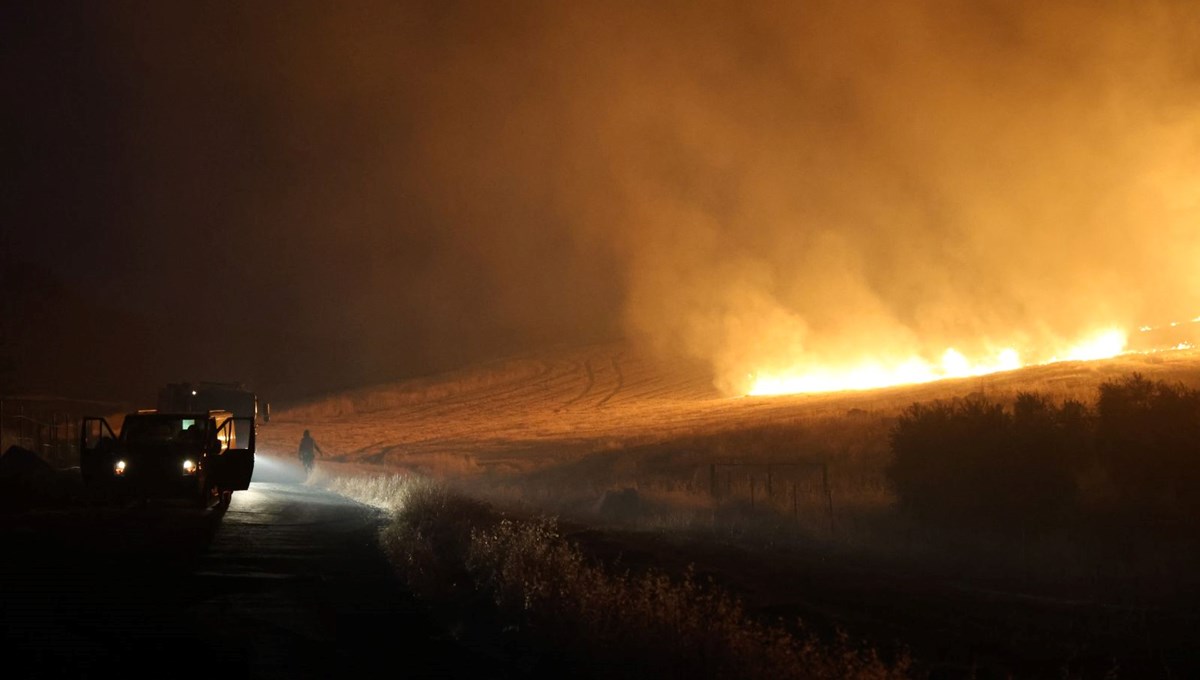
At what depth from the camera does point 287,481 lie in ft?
168

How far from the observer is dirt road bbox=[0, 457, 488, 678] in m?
10.0

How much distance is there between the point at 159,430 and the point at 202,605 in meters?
15.3

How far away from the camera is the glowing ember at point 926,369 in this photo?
241 feet

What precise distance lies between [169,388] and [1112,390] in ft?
110

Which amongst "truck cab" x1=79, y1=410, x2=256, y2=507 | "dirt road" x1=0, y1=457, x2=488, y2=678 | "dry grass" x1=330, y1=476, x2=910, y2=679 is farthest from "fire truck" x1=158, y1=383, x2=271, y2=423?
"dry grass" x1=330, y1=476, x2=910, y2=679

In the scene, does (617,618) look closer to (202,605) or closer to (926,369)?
(202,605)

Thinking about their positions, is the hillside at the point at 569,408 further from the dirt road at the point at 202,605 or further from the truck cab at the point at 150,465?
the dirt road at the point at 202,605

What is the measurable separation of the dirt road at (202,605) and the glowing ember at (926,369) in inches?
2216

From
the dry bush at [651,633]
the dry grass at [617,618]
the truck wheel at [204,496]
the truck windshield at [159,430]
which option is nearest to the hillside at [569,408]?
the truck wheel at [204,496]

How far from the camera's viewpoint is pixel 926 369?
77.7m

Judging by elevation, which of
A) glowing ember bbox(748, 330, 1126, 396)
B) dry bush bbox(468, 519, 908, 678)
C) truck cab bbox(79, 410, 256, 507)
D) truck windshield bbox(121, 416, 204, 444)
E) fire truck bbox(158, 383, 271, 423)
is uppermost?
glowing ember bbox(748, 330, 1126, 396)

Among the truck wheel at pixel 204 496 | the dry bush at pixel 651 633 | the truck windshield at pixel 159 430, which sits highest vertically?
the truck windshield at pixel 159 430

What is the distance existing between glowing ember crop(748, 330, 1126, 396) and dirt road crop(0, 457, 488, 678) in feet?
185

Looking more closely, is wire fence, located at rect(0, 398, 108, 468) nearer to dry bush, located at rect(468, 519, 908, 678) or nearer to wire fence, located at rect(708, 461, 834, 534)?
wire fence, located at rect(708, 461, 834, 534)
